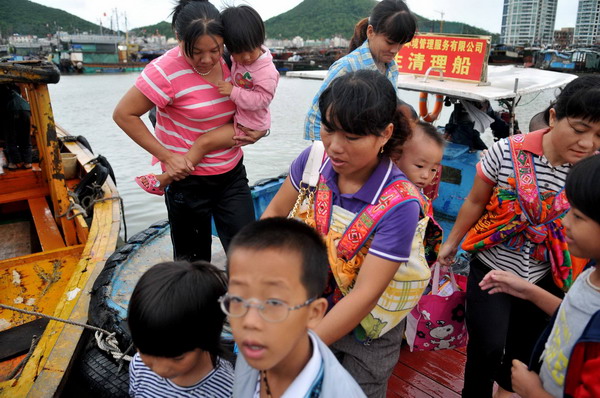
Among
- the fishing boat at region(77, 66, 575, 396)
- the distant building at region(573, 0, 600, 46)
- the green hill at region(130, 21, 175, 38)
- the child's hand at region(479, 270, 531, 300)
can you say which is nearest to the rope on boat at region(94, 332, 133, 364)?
the fishing boat at region(77, 66, 575, 396)

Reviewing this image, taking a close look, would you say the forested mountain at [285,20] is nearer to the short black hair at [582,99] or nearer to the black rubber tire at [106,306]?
the black rubber tire at [106,306]

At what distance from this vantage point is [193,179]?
7.61 feet

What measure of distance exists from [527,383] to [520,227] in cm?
66

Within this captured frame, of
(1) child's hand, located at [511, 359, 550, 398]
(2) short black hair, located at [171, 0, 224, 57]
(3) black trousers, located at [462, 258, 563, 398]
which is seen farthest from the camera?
(2) short black hair, located at [171, 0, 224, 57]

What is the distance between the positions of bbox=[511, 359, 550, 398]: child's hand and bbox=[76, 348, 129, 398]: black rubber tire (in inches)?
77.7

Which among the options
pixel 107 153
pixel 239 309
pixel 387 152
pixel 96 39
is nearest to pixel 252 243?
pixel 239 309

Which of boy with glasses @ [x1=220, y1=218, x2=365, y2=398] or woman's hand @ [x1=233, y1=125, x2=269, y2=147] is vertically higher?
woman's hand @ [x1=233, y1=125, x2=269, y2=147]

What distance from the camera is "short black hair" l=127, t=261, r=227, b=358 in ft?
4.57

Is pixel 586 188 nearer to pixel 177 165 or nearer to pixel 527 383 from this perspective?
pixel 527 383

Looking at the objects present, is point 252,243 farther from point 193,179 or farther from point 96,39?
point 96,39

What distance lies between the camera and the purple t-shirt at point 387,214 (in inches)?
50.1

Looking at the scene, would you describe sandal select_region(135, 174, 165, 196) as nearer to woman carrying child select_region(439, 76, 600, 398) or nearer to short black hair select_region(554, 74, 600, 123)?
woman carrying child select_region(439, 76, 600, 398)

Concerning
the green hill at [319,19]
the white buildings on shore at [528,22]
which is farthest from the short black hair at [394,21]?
the white buildings on shore at [528,22]

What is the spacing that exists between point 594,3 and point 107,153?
101201mm
